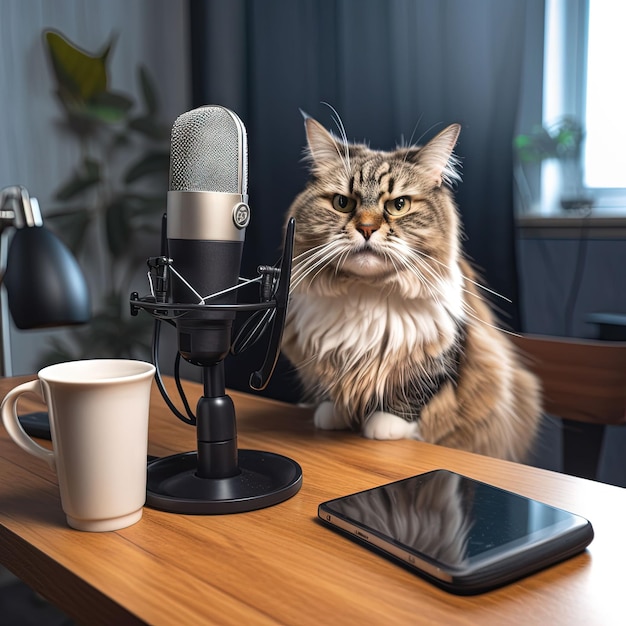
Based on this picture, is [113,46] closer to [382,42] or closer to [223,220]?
[382,42]

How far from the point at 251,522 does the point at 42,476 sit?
0.82 feet

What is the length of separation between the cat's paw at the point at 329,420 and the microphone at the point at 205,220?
0.31 m

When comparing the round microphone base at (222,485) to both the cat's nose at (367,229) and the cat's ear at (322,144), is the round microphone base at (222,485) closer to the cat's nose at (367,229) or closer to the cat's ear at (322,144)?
the cat's nose at (367,229)

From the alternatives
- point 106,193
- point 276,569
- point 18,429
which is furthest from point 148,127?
point 276,569

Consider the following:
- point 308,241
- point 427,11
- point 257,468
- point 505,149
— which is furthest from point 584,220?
point 257,468

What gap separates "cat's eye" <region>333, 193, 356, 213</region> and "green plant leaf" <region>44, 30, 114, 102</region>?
5.49ft

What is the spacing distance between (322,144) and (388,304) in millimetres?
256

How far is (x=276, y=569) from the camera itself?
487 millimetres

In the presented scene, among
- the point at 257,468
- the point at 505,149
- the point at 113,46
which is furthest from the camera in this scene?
the point at 113,46

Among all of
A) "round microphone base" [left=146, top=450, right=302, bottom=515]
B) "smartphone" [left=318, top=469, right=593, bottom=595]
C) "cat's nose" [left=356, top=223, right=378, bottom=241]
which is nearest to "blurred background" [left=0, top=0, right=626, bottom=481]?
"cat's nose" [left=356, top=223, right=378, bottom=241]

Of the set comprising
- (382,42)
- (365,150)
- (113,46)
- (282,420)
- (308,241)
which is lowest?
(282,420)

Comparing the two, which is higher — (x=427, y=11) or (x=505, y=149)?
(x=427, y=11)

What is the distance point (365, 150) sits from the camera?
96cm

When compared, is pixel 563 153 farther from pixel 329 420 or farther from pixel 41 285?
pixel 41 285
